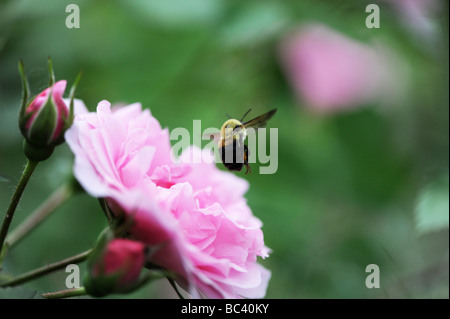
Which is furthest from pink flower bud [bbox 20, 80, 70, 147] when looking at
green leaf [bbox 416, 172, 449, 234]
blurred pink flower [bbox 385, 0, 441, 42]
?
blurred pink flower [bbox 385, 0, 441, 42]

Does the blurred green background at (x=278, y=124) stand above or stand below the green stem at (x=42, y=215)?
above

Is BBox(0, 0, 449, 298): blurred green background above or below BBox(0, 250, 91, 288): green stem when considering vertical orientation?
above

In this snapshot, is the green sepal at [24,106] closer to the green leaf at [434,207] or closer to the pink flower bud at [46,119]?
the pink flower bud at [46,119]

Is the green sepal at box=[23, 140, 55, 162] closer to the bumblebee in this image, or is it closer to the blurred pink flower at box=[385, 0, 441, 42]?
the bumblebee

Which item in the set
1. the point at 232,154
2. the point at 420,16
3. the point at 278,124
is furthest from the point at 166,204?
the point at 420,16

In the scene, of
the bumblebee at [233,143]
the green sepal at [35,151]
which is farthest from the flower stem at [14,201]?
the bumblebee at [233,143]

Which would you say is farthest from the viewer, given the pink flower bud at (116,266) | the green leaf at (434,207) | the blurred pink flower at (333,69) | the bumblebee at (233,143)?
the blurred pink flower at (333,69)

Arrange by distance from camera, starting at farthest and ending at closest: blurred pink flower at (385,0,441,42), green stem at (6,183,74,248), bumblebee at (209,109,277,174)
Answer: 1. blurred pink flower at (385,0,441,42)
2. bumblebee at (209,109,277,174)
3. green stem at (6,183,74,248)
